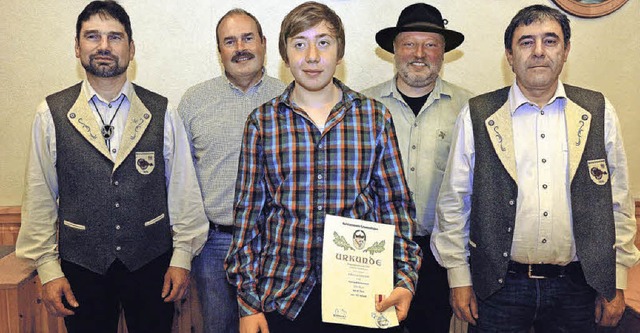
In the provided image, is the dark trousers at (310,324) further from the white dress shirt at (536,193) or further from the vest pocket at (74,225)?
the vest pocket at (74,225)

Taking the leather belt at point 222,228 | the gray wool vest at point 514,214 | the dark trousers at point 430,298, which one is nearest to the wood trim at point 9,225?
the leather belt at point 222,228

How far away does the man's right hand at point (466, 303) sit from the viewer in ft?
6.57

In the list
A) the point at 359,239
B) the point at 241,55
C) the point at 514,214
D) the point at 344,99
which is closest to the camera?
the point at 359,239

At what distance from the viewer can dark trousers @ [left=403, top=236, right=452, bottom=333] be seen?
7.62 ft

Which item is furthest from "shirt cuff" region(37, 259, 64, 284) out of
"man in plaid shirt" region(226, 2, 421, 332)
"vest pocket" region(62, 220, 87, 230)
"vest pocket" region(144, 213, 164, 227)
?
"man in plaid shirt" region(226, 2, 421, 332)

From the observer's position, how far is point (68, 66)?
9.80 feet

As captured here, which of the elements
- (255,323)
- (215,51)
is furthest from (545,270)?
(215,51)

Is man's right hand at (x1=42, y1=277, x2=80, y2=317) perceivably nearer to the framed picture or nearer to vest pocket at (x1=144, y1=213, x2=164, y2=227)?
vest pocket at (x1=144, y1=213, x2=164, y2=227)

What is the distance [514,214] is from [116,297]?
147cm

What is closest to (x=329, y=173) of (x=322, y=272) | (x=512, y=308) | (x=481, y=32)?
(x=322, y=272)

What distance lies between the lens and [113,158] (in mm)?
2035

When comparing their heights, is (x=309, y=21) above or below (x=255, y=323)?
above

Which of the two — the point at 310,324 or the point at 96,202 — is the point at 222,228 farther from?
the point at 310,324

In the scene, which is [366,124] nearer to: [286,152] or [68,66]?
[286,152]
